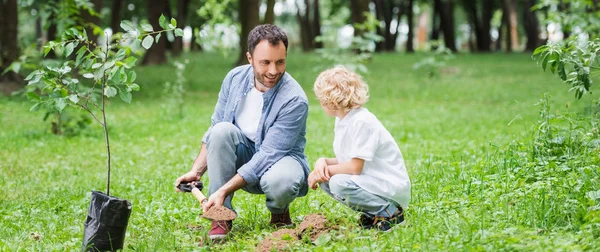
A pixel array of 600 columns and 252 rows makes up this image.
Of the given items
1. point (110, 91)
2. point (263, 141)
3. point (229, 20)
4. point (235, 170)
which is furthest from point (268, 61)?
point (229, 20)

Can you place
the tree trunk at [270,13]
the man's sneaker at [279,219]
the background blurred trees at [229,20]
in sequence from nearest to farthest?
1. the man's sneaker at [279,219]
2. the background blurred trees at [229,20]
3. the tree trunk at [270,13]

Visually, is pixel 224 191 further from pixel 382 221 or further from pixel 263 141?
pixel 382 221

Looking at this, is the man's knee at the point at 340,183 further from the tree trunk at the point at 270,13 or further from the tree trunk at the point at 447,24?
the tree trunk at the point at 447,24

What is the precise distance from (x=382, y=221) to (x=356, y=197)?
231 millimetres

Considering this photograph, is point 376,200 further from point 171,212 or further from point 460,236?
point 171,212

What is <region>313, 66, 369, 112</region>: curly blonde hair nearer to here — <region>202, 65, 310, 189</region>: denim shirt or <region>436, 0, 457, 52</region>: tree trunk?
<region>202, 65, 310, 189</region>: denim shirt

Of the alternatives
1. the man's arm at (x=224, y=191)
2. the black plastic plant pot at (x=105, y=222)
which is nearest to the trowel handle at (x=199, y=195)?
the man's arm at (x=224, y=191)

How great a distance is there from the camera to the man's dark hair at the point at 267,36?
4.58 m

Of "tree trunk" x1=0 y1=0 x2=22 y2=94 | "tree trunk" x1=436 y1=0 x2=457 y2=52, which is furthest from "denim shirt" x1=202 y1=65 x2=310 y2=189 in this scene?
"tree trunk" x1=436 y1=0 x2=457 y2=52

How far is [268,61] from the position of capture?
4629 millimetres

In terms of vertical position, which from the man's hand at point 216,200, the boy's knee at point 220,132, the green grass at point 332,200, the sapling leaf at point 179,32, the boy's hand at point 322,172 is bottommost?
the green grass at point 332,200

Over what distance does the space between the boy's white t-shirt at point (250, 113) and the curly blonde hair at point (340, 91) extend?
52 centimetres

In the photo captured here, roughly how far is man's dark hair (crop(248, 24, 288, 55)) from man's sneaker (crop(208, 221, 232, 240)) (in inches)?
43.0

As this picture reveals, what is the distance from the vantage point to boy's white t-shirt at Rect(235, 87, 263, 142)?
4.89 m
